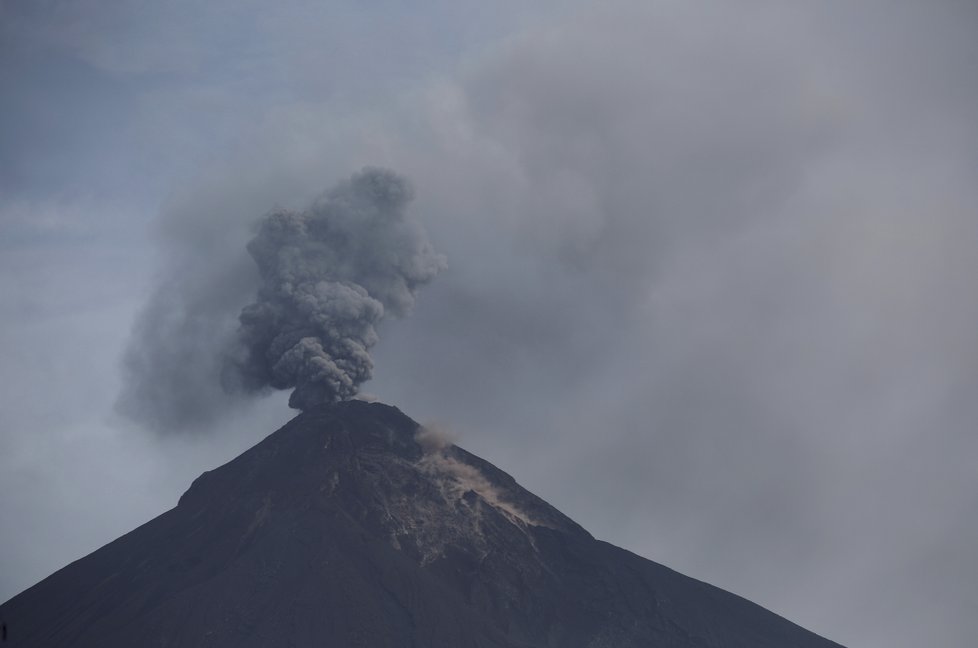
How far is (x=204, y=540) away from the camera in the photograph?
100938mm

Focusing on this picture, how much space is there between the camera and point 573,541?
109750mm

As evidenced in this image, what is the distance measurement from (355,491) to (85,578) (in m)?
20.0

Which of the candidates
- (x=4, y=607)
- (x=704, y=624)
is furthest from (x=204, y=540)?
(x=704, y=624)

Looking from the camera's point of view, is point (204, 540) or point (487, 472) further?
point (487, 472)

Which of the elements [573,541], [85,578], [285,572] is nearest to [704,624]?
[573,541]

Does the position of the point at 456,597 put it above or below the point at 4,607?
above

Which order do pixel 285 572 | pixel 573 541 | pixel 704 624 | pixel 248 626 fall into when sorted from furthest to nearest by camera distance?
pixel 573 541, pixel 704 624, pixel 285 572, pixel 248 626

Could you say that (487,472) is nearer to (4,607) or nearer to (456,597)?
(456,597)

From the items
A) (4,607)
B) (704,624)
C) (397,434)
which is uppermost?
(397,434)

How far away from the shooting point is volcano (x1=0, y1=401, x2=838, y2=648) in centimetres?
9119

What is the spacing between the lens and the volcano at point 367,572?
9119 centimetres

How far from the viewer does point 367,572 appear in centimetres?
9619

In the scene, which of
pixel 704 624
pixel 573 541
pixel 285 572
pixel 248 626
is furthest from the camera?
pixel 573 541

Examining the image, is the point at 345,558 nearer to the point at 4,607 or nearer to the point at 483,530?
the point at 483,530
